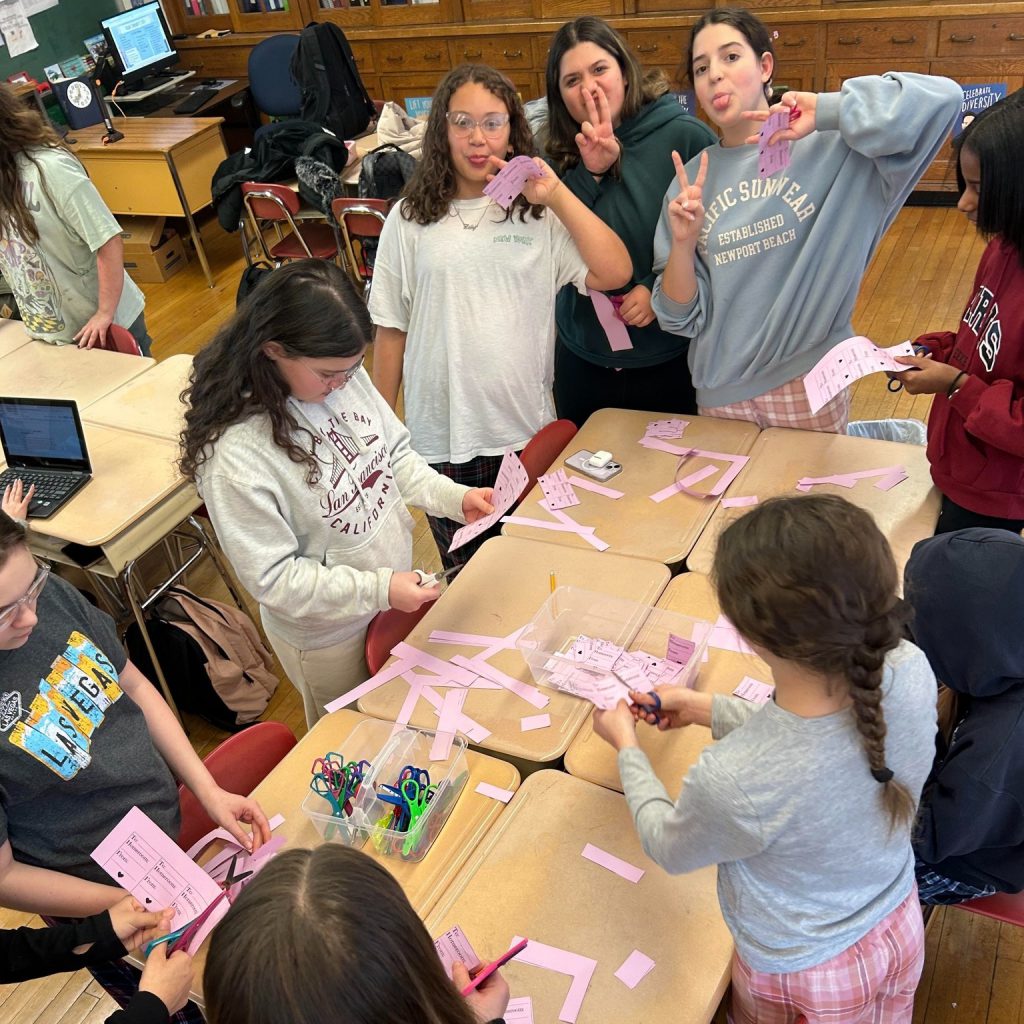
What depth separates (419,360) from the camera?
235cm

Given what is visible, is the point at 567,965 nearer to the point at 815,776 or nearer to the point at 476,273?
the point at 815,776

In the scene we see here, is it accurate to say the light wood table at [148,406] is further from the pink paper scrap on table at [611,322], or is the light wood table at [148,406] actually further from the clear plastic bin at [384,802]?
the clear plastic bin at [384,802]

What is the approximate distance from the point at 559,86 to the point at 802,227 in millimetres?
682

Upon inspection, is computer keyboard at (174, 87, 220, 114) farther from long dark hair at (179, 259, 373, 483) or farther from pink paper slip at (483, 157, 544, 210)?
long dark hair at (179, 259, 373, 483)

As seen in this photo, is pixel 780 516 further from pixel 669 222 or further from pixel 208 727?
pixel 208 727

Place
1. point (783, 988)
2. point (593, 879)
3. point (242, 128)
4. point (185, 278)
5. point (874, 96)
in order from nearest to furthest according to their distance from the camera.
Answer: point (783, 988)
point (593, 879)
point (874, 96)
point (185, 278)
point (242, 128)

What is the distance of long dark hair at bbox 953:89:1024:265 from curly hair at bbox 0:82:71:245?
2586mm

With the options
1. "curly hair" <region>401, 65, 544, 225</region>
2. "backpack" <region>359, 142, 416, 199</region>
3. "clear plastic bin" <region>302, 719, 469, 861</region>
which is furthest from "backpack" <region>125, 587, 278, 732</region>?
"backpack" <region>359, 142, 416, 199</region>

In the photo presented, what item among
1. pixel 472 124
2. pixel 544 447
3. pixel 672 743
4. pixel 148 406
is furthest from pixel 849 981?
pixel 148 406

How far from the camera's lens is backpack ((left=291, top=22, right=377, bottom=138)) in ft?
16.6

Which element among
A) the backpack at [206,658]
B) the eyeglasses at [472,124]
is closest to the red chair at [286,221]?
the backpack at [206,658]

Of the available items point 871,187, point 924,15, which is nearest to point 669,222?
point 871,187

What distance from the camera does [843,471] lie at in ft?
7.18

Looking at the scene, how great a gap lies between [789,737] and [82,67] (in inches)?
269
